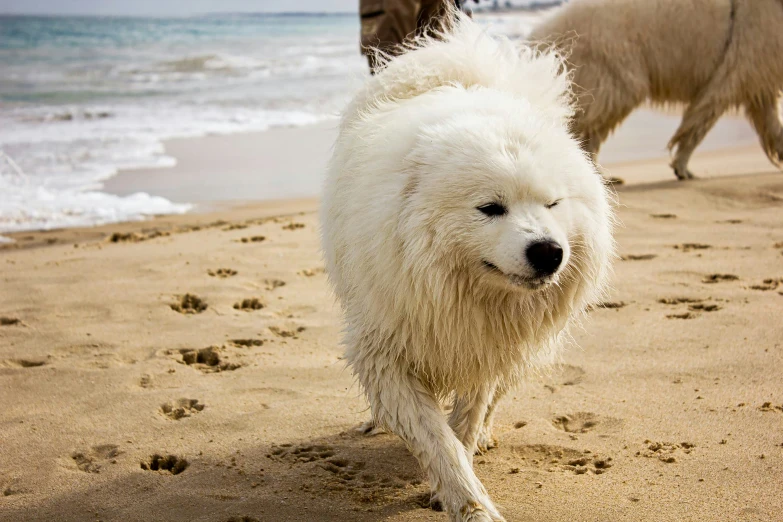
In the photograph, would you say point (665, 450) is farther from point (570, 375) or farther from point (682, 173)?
point (682, 173)

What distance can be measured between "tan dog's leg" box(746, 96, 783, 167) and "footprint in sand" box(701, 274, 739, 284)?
10.5 ft

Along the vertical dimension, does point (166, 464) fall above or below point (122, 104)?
below

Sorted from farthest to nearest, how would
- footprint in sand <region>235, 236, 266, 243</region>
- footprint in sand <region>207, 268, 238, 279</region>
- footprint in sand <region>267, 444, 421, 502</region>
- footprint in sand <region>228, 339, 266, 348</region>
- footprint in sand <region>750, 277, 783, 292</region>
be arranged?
footprint in sand <region>235, 236, 266, 243</region> → footprint in sand <region>207, 268, 238, 279</region> → footprint in sand <region>750, 277, 783, 292</region> → footprint in sand <region>228, 339, 266, 348</region> → footprint in sand <region>267, 444, 421, 502</region>

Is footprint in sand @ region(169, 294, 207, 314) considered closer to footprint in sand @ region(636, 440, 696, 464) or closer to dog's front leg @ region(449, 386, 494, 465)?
dog's front leg @ region(449, 386, 494, 465)

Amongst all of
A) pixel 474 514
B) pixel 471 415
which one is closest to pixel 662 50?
pixel 471 415

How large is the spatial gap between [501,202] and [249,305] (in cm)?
272

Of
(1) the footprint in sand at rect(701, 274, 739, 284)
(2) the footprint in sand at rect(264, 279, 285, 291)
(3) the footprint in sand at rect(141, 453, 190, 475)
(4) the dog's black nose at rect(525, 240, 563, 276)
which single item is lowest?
(3) the footprint in sand at rect(141, 453, 190, 475)

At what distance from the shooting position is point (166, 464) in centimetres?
319

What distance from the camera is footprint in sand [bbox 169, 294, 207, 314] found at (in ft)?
15.8

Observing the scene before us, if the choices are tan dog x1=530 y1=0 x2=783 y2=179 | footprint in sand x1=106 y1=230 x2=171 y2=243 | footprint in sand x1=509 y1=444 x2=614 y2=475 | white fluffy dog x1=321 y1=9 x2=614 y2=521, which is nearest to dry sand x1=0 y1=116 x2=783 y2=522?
footprint in sand x1=509 y1=444 x2=614 y2=475

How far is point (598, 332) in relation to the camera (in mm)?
4215

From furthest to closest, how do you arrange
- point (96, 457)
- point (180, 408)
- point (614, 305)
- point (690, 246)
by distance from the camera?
point (690, 246)
point (614, 305)
point (180, 408)
point (96, 457)

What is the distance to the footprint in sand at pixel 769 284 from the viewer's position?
467cm

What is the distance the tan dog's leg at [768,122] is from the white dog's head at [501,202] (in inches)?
221
